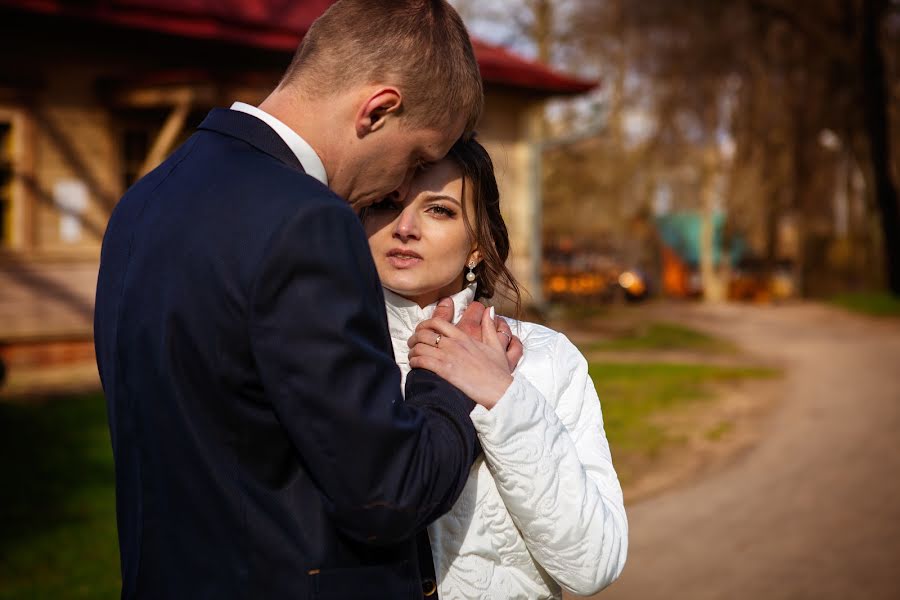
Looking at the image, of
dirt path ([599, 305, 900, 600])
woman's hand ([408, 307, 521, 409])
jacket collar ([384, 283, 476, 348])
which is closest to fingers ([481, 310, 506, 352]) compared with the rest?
woman's hand ([408, 307, 521, 409])

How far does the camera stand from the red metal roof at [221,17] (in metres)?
11.9

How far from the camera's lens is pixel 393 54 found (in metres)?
1.74

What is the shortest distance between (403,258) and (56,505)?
4.91 metres

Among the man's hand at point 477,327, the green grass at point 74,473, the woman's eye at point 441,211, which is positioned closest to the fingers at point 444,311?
the man's hand at point 477,327

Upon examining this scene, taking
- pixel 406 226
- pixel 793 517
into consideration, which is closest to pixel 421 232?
pixel 406 226

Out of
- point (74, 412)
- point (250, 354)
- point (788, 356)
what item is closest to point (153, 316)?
point (250, 354)

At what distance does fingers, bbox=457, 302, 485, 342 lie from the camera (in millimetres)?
2012

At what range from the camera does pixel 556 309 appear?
1981 centimetres

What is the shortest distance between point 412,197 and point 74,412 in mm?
7763

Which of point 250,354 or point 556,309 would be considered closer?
point 250,354

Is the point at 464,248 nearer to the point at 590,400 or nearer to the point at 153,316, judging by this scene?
the point at 590,400

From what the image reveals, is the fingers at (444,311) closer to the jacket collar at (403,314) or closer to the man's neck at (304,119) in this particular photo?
the jacket collar at (403,314)

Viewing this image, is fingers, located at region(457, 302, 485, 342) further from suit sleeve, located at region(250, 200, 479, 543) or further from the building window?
the building window

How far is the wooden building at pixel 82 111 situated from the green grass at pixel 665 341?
666 cm
